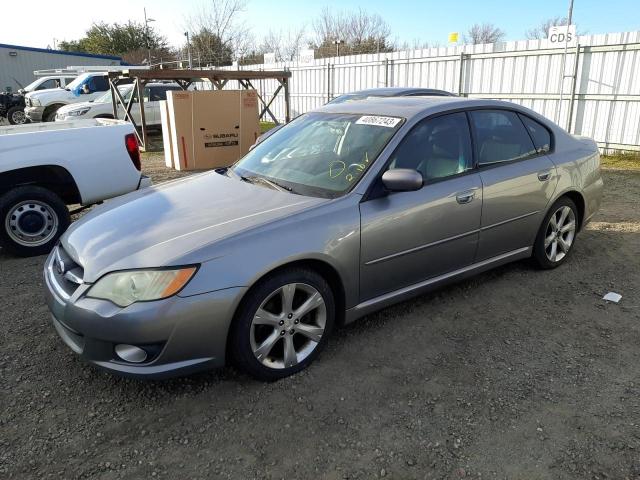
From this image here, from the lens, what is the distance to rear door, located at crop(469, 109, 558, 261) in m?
3.76

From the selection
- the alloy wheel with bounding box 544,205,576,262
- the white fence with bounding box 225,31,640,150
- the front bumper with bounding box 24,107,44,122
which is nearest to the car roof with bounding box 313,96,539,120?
the alloy wheel with bounding box 544,205,576,262

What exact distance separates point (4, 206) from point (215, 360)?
141 inches

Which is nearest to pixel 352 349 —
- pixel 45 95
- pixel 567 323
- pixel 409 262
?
pixel 409 262

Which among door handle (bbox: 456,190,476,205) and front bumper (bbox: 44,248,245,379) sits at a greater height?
door handle (bbox: 456,190,476,205)

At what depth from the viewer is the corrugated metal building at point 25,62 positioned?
32.6 m

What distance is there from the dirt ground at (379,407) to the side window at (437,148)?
1.10 metres

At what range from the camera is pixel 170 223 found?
9.65 ft

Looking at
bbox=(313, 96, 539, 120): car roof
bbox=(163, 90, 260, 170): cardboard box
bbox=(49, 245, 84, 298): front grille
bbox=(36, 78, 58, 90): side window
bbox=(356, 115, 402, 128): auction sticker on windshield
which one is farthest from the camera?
bbox=(36, 78, 58, 90): side window

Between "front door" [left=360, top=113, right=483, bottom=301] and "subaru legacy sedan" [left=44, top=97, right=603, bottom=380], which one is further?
"front door" [left=360, top=113, right=483, bottom=301]

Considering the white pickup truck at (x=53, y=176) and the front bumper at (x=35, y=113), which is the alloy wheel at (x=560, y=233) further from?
the front bumper at (x=35, y=113)

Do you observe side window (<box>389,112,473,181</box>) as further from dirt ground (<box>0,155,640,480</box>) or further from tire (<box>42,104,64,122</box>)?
tire (<box>42,104,64,122</box>)

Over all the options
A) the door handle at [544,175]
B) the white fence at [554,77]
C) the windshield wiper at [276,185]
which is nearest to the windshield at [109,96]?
the white fence at [554,77]

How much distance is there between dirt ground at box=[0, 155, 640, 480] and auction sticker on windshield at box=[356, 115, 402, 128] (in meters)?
1.41

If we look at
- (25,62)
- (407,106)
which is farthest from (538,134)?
(25,62)
